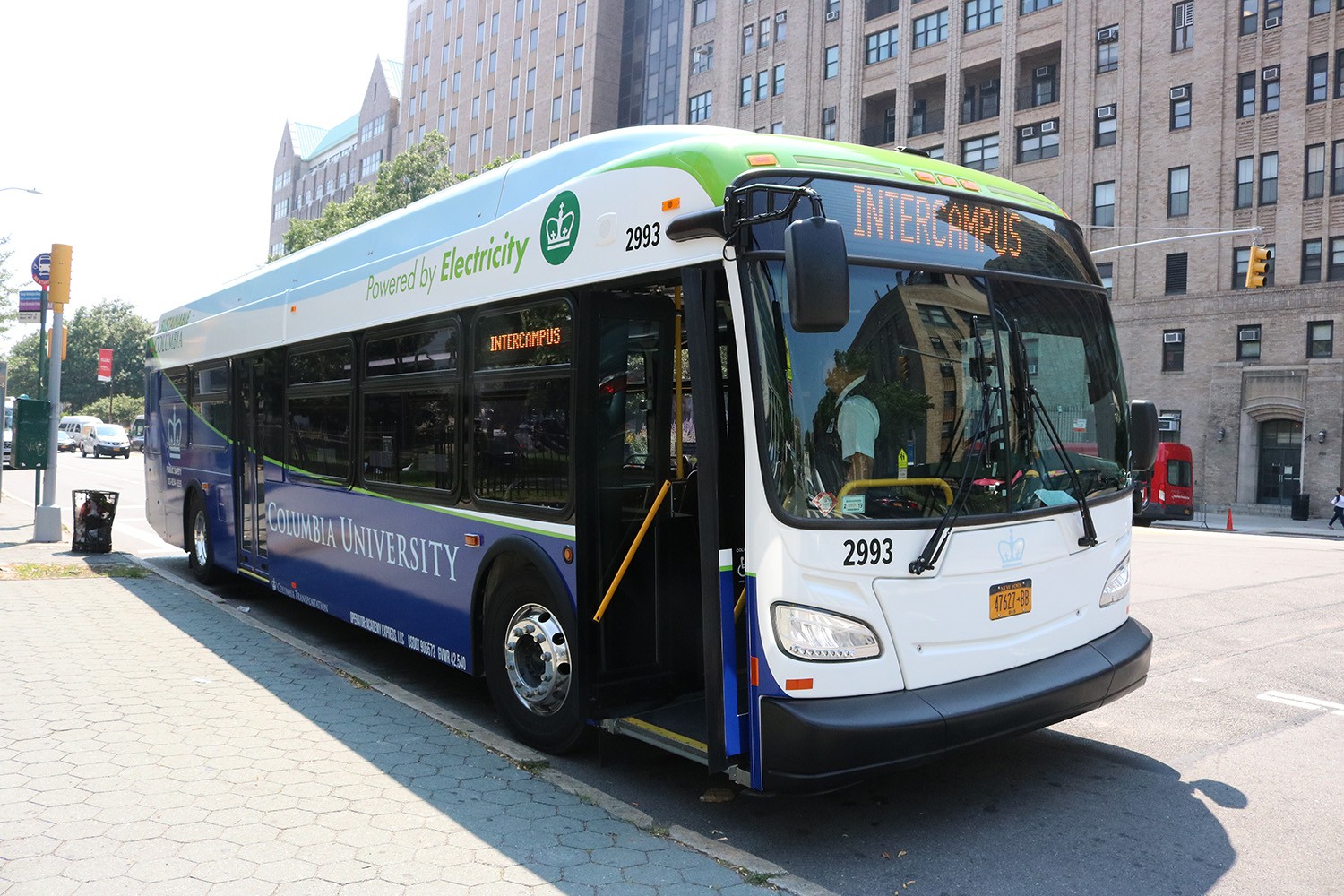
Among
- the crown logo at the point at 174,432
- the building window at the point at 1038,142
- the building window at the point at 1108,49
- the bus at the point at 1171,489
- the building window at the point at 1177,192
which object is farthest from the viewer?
the building window at the point at 1038,142

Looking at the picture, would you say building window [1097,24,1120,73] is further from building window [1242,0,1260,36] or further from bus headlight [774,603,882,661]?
bus headlight [774,603,882,661]

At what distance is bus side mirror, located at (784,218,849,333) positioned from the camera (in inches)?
155

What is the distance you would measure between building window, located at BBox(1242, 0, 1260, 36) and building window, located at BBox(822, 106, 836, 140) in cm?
1704

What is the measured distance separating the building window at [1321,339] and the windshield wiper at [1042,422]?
117 ft

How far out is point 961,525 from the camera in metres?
4.52

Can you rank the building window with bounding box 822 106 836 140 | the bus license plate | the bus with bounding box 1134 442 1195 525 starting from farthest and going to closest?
1. the building window with bounding box 822 106 836 140
2. the bus with bounding box 1134 442 1195 525
3. the bus license plate

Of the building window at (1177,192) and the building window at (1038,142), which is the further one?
the building window at (1038,142)

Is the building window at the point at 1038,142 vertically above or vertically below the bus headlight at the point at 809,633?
above

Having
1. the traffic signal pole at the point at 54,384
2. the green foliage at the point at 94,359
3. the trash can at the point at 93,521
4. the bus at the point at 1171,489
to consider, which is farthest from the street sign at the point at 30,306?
the green foliage at the point at 94,359

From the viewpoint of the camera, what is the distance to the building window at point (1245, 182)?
36438 mm

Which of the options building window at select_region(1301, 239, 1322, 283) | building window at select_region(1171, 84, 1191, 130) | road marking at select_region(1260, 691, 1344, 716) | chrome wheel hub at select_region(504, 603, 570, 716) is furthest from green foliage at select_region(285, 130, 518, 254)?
road marking at select_region(1260, 691, 1344, 716)

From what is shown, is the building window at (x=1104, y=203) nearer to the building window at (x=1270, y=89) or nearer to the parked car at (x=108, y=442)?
the building window at (x=1270, y=89)

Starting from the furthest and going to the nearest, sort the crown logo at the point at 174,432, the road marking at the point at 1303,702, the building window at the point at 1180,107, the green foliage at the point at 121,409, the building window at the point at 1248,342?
1. the green foliage at the point at 121,409
2. the building window at the point at 1180,107
3. the building window at the point at 1248,342
4. the crown logo at the point at 174,432
5. the road marking at the point at 1303,702

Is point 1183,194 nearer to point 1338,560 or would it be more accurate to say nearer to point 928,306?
point 1338,560
